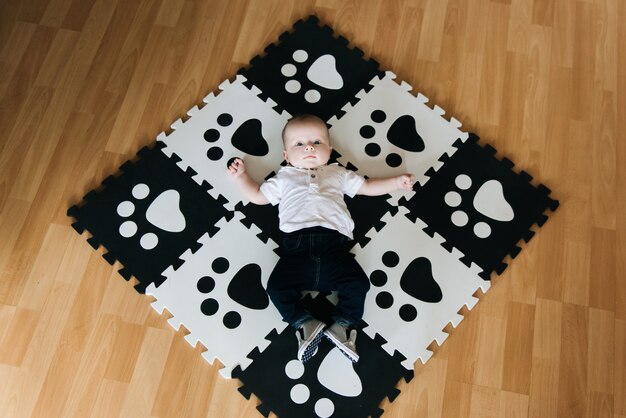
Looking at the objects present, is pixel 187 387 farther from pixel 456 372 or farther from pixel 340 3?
pixel 340 3

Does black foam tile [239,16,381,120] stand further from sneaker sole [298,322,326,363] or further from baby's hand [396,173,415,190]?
sneaker sole [298,322,326,363]

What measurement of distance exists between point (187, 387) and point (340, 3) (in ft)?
4.41

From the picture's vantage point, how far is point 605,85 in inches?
70.5

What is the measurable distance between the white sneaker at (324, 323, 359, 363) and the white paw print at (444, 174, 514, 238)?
1.50 ft

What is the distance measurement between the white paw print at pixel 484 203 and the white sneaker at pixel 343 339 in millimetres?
457

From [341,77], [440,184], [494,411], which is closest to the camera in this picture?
[494,411]

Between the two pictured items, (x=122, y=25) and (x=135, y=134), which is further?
(x=122, y=25)

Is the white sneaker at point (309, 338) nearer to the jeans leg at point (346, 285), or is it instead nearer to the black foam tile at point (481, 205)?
the jeans leg at point (346, 285)

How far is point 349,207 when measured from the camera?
1.61 meters

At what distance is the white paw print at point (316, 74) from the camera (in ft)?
5.78

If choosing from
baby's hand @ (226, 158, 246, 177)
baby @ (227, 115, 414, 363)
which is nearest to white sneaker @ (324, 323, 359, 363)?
baby @ (227, 115, 414, 363)

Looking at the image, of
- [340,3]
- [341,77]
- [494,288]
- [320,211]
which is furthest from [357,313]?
[340,3]

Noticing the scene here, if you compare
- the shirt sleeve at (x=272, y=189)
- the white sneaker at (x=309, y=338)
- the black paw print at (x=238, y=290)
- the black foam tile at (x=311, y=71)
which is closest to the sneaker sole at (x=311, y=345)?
the white sneaker at (x=309, y=338)

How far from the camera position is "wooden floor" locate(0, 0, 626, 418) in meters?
1.44
